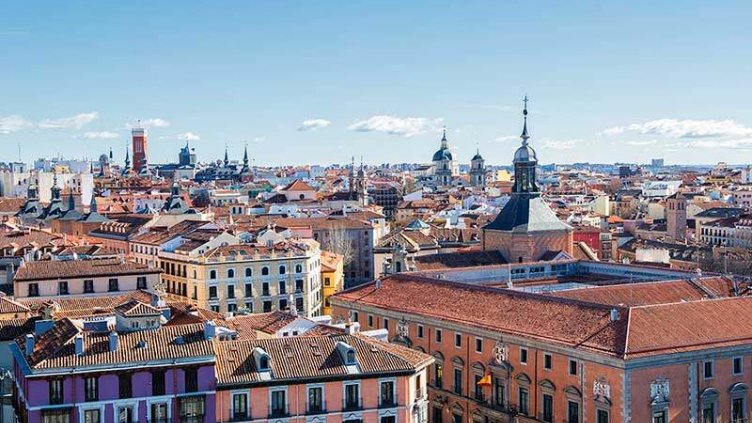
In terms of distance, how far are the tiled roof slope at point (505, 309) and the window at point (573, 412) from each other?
262cm

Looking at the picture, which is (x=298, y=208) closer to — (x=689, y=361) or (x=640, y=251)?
(x=640, y=251)

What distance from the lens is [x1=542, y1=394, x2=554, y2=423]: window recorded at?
48094 millimetres

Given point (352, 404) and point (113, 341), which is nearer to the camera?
point (113, 341)

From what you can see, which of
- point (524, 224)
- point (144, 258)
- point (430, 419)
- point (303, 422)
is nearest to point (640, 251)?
point (524, 224)

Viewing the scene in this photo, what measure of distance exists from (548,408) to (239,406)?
15409 millimetres

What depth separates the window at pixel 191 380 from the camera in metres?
38.7

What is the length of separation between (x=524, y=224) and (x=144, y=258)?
1233 inches

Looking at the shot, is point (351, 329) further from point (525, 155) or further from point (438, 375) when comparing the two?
point (525, 155)

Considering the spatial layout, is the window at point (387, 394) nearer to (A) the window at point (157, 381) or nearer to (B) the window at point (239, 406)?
(B) the window at point (239, 406)

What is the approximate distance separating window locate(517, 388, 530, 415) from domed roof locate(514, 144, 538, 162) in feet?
101

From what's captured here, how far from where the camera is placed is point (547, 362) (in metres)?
48.4

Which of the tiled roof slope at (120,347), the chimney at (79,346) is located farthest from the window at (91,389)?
the chimney at (79,346)

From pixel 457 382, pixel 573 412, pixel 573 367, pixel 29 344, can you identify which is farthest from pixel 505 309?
pixel 29 344

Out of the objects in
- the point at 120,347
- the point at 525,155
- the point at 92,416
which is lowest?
the point at 92,416
